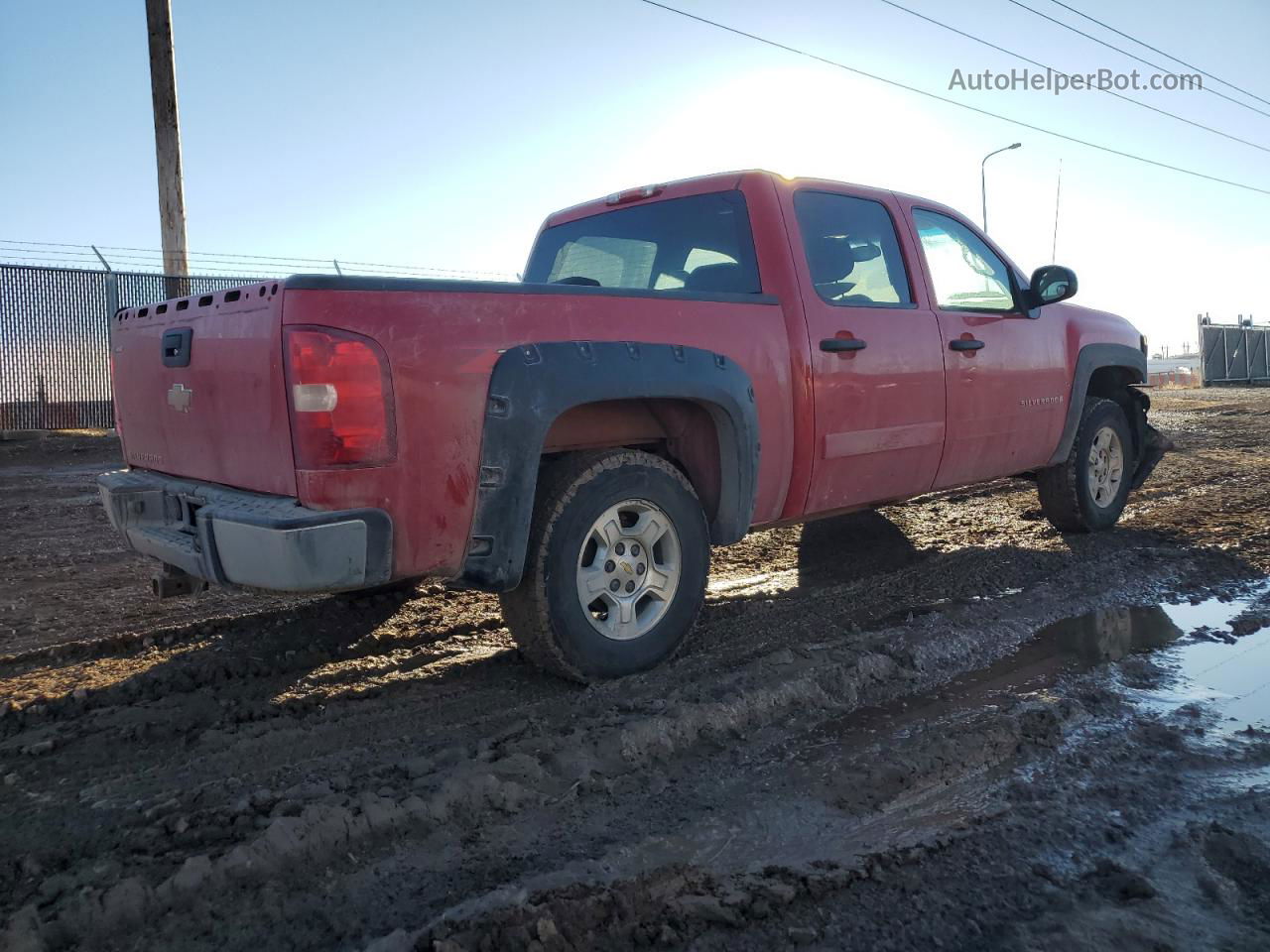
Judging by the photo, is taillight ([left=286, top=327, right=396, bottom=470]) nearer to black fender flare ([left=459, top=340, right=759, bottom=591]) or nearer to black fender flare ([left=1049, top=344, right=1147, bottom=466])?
black fender flare ([left=459, top=340, right=759, bottom=591])

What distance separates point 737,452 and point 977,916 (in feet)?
6.54

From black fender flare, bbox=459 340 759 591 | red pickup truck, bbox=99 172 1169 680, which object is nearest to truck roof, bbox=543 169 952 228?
red pickup truck, bbox=99 172 1169 680

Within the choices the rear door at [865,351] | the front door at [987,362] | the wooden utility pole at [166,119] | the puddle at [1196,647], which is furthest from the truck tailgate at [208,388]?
the wooden utility pole at [166,119]

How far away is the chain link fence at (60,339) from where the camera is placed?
1303 centimetres

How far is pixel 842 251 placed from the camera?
438 centimetres

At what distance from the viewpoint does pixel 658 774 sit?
267 cm

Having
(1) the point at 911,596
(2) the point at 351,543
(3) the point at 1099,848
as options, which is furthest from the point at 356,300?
(1) the point at 911,596

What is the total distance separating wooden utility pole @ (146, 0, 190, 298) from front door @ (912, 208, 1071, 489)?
370 inches

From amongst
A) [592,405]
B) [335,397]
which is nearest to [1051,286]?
[592,405]

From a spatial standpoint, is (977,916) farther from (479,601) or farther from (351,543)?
(479,601)

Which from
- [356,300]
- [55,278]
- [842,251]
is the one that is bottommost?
[356,300]

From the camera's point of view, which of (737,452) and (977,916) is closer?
(977,916)

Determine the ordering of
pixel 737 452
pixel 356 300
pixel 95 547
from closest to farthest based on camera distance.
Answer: pixel 356 300 → pixel 737 452 → pixel 95 547

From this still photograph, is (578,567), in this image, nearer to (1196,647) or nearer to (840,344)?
(840,344)
